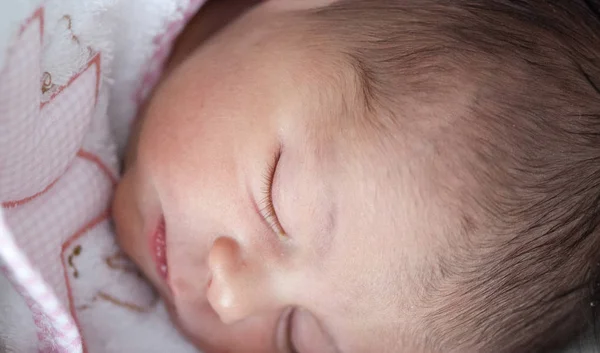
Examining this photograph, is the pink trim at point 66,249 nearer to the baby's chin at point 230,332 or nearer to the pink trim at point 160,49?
the baby's chin at point 230,332

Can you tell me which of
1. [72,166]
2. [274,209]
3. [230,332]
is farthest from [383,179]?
[72,166]

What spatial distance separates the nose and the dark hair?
0.82ft

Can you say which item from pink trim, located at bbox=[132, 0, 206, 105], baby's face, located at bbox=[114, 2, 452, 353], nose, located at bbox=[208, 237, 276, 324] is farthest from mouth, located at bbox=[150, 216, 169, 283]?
pink trim, located at bbox=[132, 0, 206, 105]

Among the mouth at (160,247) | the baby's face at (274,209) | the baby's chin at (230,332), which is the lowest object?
the baby's chin at (230,332)

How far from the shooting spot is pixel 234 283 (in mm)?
1017

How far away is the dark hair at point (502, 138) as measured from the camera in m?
0.97

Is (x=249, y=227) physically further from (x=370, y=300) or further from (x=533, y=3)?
(x=533, y=3)

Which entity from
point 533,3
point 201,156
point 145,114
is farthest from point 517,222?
point 145,114

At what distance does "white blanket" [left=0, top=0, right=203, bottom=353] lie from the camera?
A: 0.94 meters

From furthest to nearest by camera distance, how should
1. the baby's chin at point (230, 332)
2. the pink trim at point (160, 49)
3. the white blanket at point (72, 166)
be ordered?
the pink trim at point (160, 49) < the baby's chin at point (230, 332) < the white blanket at point (72, 166)

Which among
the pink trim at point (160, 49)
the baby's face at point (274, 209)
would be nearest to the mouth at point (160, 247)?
the baby's face at point (274, 209)

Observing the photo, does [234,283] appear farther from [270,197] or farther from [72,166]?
[72,166]

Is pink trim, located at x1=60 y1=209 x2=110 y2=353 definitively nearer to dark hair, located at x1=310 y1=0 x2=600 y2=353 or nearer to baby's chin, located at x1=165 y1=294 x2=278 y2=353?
baby's chin, located at x1=165 y1=294 x2=278 y2=353

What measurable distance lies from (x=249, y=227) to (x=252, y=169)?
0.28 ft
